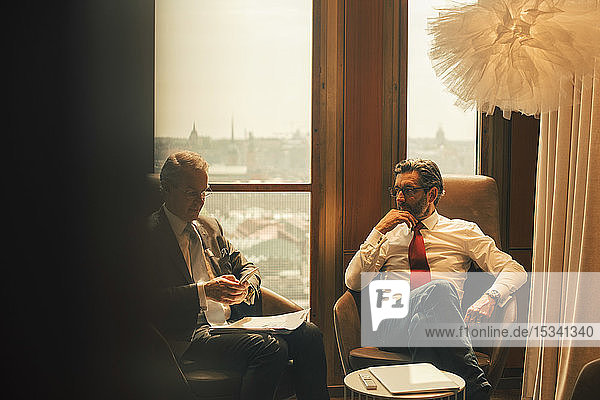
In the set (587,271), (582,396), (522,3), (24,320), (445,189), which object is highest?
(522,3)

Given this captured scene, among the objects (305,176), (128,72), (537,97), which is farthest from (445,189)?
(128,72)

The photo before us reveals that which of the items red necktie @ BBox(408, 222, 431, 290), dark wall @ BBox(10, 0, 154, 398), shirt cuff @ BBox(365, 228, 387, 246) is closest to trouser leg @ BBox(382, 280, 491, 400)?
red necktie @ BBox(408, 222, 431, 290)

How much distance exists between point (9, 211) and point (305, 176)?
3007mm

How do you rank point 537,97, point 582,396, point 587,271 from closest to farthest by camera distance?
point 582,396 → point 537,97 → point 587,271

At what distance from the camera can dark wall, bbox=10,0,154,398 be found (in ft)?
0.20

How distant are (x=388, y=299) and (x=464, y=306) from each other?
0.33 metres

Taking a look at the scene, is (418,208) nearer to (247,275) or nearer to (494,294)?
(494,294)

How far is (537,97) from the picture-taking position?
1.82 metres

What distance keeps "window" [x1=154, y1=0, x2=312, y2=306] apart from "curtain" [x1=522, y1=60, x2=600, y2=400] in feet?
3.69

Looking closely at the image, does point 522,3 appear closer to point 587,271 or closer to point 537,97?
point 537,97

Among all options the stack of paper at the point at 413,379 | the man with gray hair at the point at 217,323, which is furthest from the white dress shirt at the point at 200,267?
the stack of paper at the point at 413,379

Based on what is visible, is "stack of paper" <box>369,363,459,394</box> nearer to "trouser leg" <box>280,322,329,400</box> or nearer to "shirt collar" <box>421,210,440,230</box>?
"trouser leg" <box>280,322,329,400</box>

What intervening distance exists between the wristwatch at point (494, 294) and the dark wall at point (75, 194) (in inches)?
97.6

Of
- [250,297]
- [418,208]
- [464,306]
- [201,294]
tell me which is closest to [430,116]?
[418,208]
